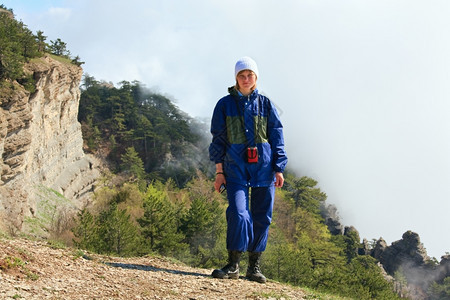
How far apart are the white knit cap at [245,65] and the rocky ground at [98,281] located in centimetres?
252

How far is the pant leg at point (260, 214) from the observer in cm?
507

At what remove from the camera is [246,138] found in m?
5.00

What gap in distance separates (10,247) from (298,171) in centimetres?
8762

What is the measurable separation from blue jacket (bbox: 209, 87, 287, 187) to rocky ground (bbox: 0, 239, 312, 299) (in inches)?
49.1

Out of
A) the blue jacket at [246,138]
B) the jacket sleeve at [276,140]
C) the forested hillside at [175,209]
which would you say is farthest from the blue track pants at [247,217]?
the forested hillside at [175,209]

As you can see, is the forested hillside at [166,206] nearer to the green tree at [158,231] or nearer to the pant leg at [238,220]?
the green tree at [158,231]

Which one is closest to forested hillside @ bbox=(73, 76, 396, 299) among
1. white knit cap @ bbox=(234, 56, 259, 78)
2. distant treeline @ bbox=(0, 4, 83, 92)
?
distant treeline @ bbox=(0, 4, 83, 92)

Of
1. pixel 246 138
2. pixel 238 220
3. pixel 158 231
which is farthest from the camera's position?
pixel 158 231

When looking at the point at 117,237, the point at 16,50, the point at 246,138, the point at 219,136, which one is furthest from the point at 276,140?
the point at 16,50

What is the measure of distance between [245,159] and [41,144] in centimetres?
2479

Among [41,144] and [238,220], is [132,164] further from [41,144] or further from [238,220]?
[238,220]

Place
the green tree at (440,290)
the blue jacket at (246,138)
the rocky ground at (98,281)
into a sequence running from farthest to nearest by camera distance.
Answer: the green tree at (440,290) → the blue jacket at (246,138) → the rocky ground at (98,281)

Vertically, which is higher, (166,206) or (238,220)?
(166,206)

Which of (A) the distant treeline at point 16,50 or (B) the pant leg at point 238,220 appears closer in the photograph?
(B) the pant leg at point 238,220
